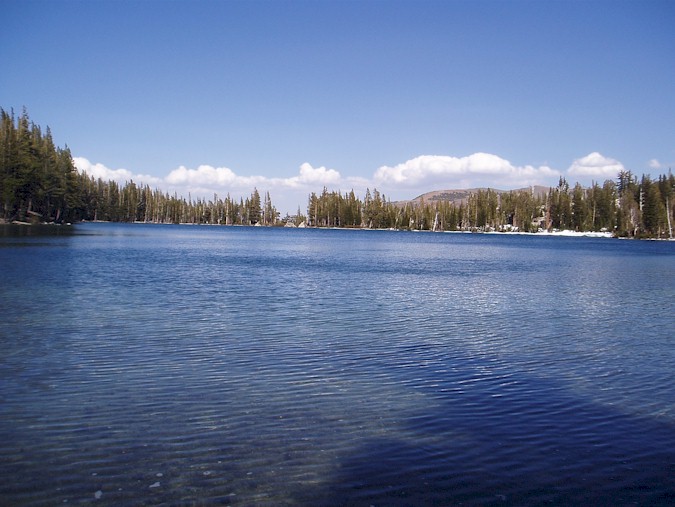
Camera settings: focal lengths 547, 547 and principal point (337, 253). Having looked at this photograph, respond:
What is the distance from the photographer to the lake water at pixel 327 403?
7.50 m

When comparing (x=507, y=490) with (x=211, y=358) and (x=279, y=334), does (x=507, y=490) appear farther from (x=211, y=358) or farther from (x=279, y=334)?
(x=279, y=334)

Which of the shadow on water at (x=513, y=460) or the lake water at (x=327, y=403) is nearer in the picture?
the shadow on water at (x=513, y=460)

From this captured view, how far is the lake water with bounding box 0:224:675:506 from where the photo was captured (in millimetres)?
7500

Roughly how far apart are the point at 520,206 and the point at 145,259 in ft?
562

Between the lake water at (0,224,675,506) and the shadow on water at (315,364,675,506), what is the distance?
3 centimetres

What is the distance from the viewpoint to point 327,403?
11.0 metres

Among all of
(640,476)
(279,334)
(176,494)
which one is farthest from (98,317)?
(640,476)

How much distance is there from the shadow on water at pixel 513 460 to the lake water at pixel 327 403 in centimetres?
3

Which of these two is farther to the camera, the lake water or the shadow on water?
the lake water

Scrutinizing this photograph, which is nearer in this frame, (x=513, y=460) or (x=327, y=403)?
(x=513, y=460)

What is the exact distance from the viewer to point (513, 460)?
8.48 meters

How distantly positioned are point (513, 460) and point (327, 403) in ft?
12.7

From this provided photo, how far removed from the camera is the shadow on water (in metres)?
7.33

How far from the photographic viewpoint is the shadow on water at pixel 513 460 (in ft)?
24.0
